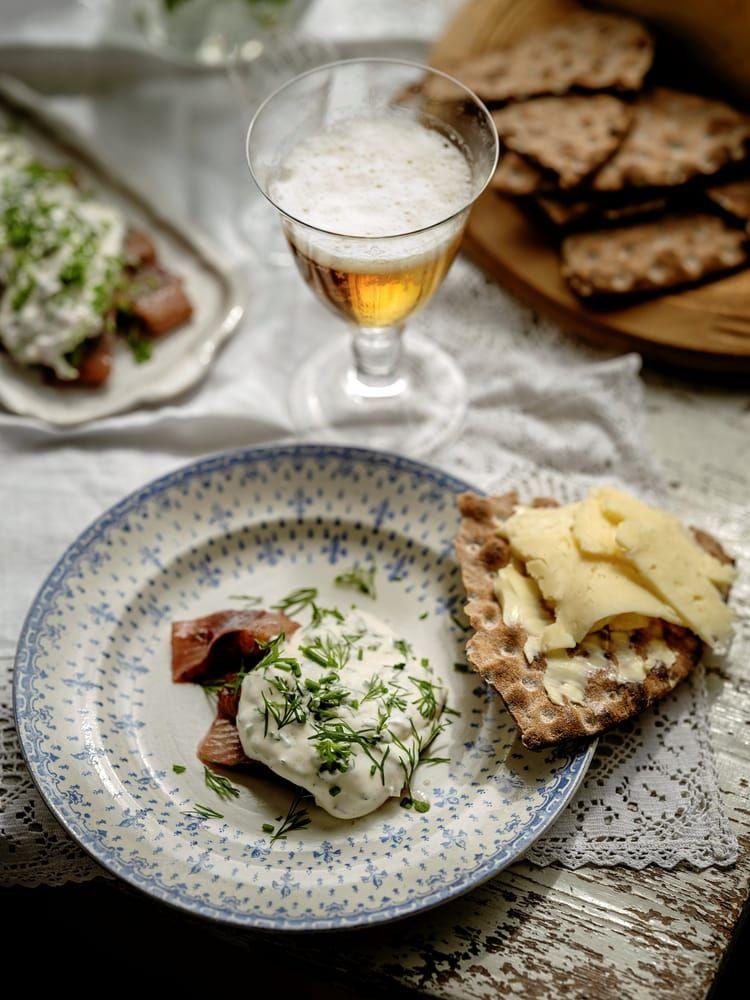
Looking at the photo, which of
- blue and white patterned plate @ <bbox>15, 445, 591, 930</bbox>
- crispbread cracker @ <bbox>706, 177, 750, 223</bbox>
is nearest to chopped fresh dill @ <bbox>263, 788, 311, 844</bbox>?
blue and white patterned plate @ <bbox>15, 445, 591, 930</bbox>

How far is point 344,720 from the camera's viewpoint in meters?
1.71

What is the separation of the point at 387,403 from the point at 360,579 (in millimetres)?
618

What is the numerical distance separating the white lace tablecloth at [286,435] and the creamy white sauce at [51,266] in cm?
20

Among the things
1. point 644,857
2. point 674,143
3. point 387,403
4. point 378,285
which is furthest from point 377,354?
point 644,857

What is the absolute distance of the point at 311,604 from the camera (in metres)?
2.02

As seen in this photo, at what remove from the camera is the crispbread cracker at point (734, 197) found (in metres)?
2.46

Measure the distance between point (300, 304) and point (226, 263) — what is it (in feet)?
0.74

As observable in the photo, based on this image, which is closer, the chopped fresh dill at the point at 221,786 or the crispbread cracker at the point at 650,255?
the chopped fresh dill at the point at 221,786

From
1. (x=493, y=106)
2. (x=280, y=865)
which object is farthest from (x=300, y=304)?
(x=280, y=865)

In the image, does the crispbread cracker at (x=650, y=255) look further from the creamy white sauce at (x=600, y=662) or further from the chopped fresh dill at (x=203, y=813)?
the chopped fresh dill at (x=203, y=813)

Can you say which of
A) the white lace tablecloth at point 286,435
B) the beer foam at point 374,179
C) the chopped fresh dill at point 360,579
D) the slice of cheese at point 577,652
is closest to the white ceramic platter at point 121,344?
the white lace tablecloth at point 286,435

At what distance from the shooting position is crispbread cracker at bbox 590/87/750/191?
2.46m

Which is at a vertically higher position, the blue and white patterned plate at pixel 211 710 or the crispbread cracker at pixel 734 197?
the crispbread cracker at pixel 734 197

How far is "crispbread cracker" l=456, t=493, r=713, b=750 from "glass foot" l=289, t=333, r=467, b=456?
1.76 ft
